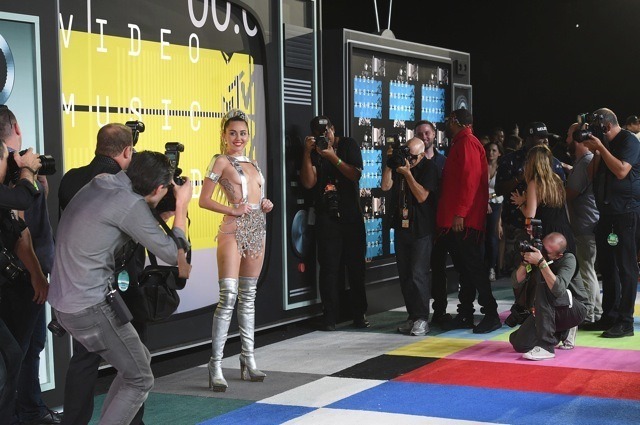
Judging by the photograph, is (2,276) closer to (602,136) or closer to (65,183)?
(65,183)

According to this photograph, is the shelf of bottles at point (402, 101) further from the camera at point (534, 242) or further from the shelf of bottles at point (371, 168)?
the camera at point (534, 242)

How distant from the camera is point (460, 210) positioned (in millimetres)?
8555

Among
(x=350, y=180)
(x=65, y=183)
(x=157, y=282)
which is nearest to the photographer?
(x=157, y=282)

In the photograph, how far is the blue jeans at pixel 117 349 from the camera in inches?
182

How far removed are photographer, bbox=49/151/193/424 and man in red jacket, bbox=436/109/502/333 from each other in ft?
13.8

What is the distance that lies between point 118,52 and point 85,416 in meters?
3.05

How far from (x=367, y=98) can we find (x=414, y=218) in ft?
5.86

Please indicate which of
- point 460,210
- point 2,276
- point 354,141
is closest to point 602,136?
point 460,210

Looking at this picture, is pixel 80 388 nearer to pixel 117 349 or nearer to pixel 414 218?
pixel 117 349

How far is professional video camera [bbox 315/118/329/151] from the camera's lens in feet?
28.6

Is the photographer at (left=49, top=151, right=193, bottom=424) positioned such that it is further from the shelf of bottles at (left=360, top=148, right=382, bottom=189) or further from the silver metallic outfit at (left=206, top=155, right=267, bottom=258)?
the shelf of bottles at (left=360, top=148, right=382, bottom=189)

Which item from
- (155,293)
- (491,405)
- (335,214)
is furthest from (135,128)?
(335,214)

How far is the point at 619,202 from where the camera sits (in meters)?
8.30

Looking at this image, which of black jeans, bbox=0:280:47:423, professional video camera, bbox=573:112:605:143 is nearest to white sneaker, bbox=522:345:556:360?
professional video camera, bbox=573:112:605:143
